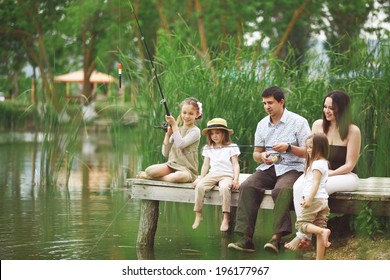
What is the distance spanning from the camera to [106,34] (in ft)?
92.6

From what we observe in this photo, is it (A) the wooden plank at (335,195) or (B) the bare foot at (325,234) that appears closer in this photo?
(B) the bare foot at (325,234)

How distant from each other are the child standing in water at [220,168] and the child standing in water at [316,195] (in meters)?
0.63

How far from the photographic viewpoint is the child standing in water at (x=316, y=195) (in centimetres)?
608

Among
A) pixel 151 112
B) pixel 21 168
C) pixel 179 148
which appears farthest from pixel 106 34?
pixel 179 148

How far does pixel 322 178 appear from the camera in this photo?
6109 millimetres

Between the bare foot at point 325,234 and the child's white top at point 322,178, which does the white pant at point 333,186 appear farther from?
the bare foot at point 325,234

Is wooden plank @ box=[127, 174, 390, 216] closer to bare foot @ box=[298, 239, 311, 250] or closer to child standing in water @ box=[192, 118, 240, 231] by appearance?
child standing in water @ box=[192, 118, 240, 231]

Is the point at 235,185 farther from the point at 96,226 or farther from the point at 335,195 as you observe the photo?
the point at 96,226

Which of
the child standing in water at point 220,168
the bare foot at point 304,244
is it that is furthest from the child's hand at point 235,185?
the bare foot at point 304,244

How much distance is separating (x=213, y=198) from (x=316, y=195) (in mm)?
863

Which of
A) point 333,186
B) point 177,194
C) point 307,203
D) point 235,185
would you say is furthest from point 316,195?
point 177,194
